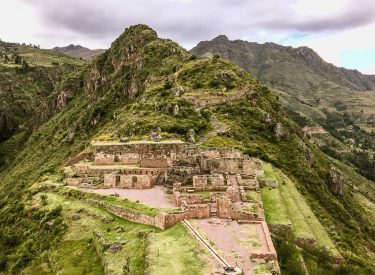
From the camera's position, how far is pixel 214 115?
71188 mm

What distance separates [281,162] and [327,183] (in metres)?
12.2

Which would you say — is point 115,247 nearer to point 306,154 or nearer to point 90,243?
point 90,243

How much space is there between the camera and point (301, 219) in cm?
3709

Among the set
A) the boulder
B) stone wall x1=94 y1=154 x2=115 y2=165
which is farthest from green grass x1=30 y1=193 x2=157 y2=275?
the boulder

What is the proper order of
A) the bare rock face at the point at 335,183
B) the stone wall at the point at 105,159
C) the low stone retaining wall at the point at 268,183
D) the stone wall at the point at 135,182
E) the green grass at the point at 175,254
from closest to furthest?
the green grass at the point at 175,254 → the stone wall at the point at 135,182 → the low stone retaining wall at the point at 268,183 → the stone wall at the point at 105,159 → the bare rock face at the point at 335,183

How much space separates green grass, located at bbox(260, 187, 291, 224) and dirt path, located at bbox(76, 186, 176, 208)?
727 centimetres

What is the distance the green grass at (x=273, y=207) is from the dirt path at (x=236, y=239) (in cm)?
370

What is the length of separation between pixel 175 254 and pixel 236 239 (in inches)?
166

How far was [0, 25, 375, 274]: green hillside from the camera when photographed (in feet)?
99.9

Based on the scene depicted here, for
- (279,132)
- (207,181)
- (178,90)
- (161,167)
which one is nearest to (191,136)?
(161,167)

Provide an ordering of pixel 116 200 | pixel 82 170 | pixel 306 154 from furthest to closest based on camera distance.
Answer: pixel 306 154
pixel 82 170
pixel 116 200

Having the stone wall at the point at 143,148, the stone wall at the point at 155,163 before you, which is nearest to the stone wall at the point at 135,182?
the stone wall at the point at 155,163

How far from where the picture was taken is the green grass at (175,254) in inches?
893

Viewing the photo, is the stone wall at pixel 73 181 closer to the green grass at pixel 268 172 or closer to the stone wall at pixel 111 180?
the stone wall at pixel 111 180
